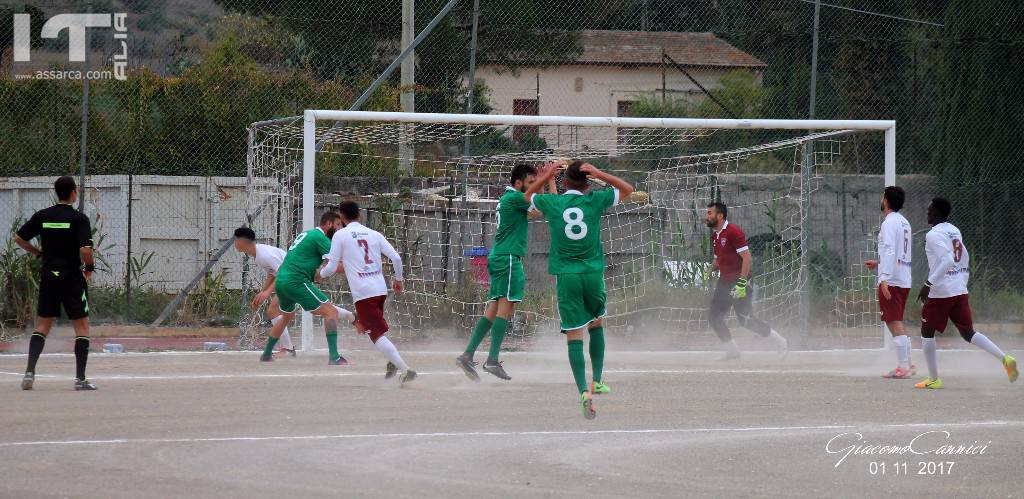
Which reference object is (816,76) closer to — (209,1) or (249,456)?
(209,1)

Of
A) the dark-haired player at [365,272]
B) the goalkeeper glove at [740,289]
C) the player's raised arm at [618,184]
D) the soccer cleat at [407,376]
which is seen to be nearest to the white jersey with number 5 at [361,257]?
the dark-haired player at [365,272]

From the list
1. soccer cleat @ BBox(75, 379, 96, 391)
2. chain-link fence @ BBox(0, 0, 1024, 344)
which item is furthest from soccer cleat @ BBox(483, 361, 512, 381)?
chain-link fence @ BBox(0, 0, 1024, 344)

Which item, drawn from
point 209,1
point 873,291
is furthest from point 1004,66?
point 209,1

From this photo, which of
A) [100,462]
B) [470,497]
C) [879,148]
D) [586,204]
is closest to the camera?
[470,497]

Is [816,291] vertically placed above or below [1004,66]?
below

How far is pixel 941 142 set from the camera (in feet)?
66.8

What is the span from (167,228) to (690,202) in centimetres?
777

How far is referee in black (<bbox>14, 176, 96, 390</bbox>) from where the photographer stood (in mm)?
10828

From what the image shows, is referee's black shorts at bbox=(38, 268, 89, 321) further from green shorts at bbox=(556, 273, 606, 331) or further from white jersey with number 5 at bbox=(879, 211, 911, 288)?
white jersey with number 5 at bbox=(879, 211, 911, 288)

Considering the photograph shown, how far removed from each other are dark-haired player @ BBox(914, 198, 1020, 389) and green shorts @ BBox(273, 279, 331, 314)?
6.14m

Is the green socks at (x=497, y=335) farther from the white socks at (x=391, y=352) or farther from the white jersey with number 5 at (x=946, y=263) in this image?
the white jersey with number 5 at (x=946, y=263)

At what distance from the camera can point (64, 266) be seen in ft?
35.8

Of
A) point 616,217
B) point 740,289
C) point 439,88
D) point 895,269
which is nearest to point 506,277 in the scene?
point 740,289

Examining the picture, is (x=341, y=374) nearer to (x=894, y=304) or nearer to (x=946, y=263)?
(x=894, y=304)
